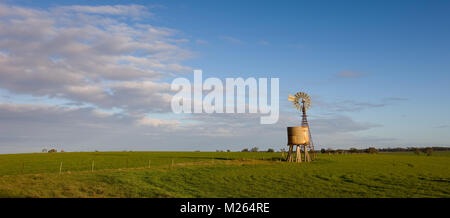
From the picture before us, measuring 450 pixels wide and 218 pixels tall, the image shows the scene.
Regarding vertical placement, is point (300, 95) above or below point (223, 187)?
above

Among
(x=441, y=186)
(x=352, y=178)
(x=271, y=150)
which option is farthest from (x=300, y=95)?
(x=271, y=150)

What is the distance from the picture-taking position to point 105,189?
25.3m
